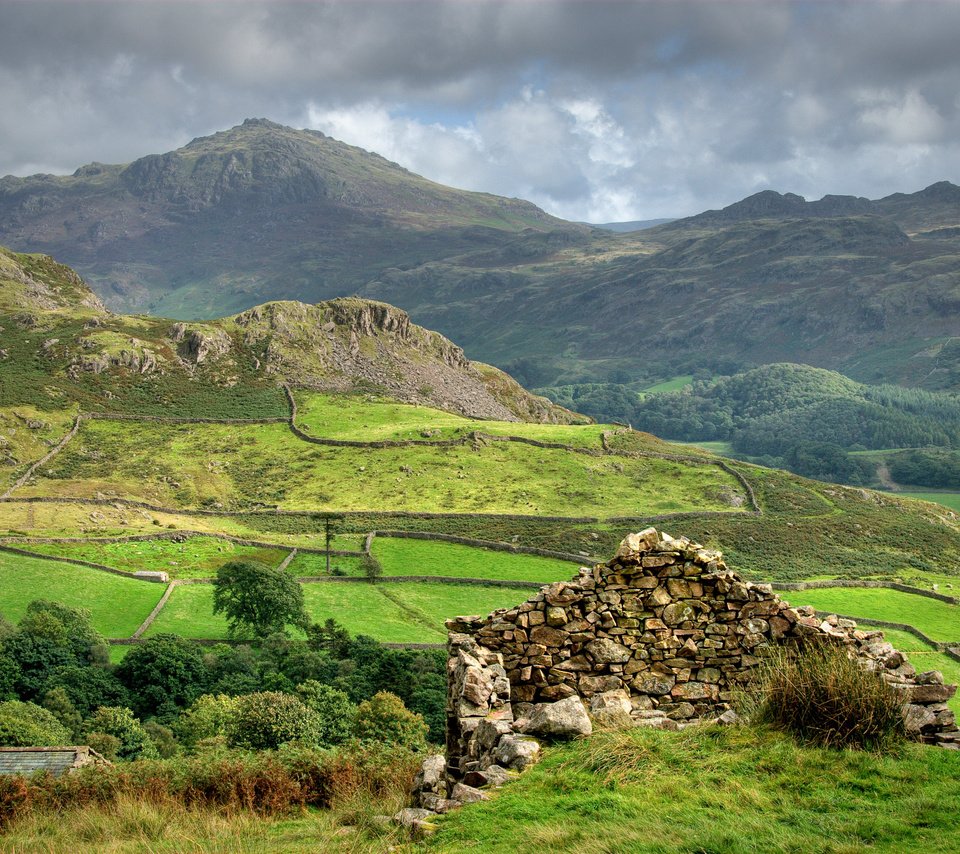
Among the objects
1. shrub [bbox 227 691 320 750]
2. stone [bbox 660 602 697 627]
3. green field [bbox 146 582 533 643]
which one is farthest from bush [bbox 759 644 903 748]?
green field [bbox 146 582 533 643]

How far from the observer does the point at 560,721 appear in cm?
1172

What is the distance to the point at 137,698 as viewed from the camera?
51656 millimetres

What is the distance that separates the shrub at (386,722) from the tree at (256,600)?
24901 millimetres

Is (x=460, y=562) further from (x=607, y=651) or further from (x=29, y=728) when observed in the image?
(x=607, y=651)

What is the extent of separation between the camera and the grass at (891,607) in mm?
74625

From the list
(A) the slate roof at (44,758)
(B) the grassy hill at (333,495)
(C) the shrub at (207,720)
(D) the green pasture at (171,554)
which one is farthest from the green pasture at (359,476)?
(A) the slate roof at (44,758)

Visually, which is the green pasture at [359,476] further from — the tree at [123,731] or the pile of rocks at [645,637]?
the pile of rocks at [645,637]

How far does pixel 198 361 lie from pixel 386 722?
140748 mm

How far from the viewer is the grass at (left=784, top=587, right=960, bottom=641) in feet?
245

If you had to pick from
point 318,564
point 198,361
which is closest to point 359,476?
point 318,564

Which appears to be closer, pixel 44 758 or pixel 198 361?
pixel 44 758

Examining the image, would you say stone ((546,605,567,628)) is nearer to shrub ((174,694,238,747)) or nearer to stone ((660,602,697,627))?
stone ((660,602,697,627))

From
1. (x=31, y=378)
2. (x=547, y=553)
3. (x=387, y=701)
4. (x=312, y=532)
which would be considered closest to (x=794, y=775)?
(x=387, y=701)

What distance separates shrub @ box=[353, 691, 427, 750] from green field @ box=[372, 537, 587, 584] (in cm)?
4110
